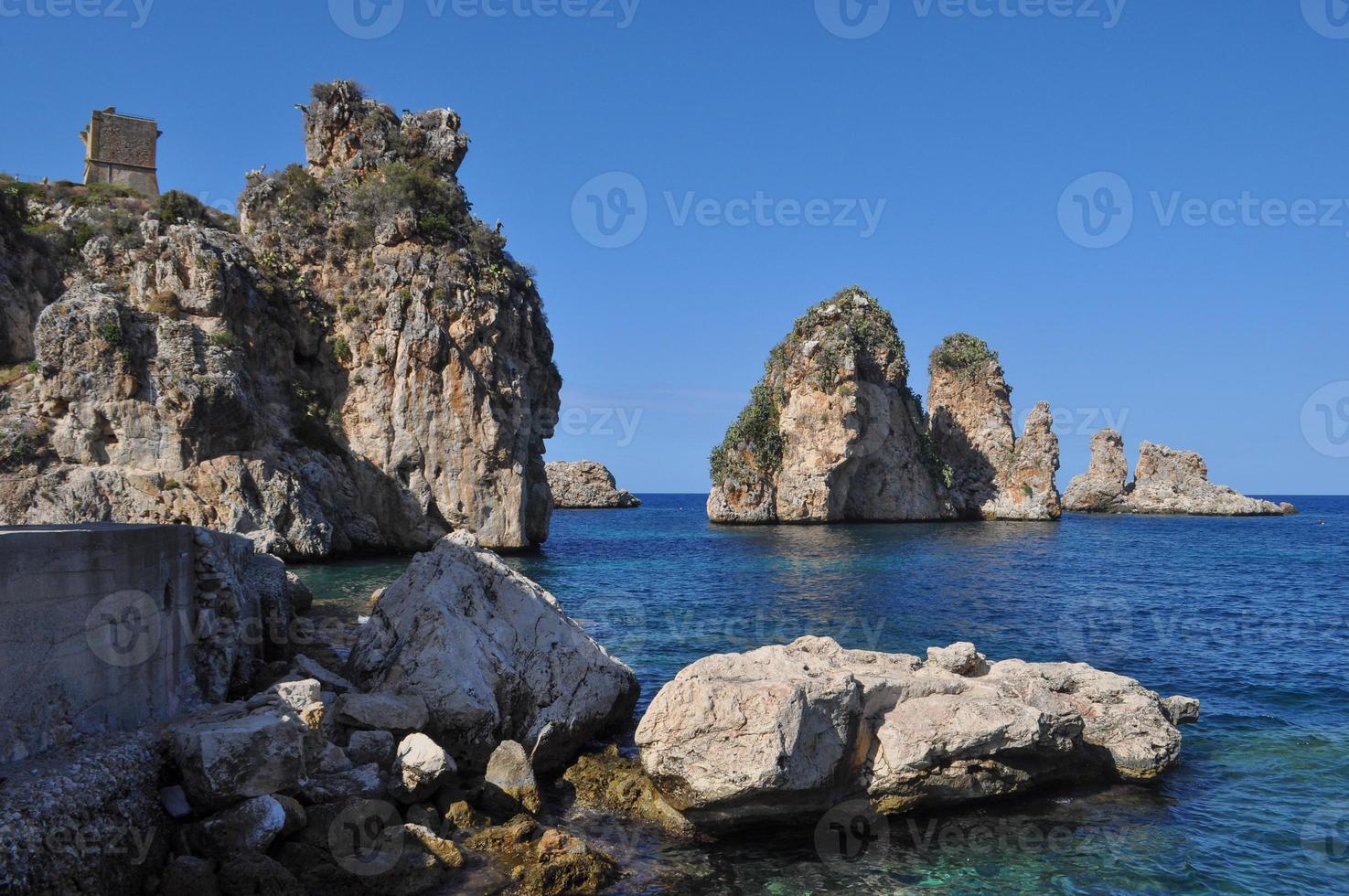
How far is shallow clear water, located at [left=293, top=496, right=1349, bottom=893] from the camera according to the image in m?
9.61

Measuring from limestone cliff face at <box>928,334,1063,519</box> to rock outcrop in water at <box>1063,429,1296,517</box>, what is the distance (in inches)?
894

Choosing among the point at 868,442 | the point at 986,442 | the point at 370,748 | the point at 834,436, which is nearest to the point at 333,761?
the point at 370,748

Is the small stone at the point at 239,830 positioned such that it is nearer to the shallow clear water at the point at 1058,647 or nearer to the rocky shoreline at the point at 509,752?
the rocky shoreline at the point at 509,752

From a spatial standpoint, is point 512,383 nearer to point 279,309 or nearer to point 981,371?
point 279,309

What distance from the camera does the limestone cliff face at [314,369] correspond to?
30.1 m

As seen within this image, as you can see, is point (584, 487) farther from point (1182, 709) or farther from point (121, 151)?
point (1182, 709)

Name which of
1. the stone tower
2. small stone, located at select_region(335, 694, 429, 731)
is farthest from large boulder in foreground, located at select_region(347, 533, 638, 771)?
the stone tower

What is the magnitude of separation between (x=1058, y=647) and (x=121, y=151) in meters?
52.4

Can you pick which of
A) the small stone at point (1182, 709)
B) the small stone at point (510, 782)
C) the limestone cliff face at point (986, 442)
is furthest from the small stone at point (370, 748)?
the limestone cliff face at point (986, 442)

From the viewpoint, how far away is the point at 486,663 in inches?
504

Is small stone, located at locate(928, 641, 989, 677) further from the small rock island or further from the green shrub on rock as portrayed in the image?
the green shrub on rock

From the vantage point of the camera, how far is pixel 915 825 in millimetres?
10555

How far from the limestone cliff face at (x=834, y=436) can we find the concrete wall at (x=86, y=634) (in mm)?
64306

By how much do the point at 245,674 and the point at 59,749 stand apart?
12.8ft
